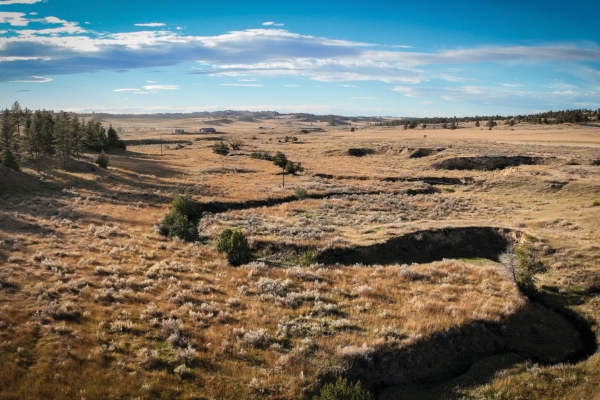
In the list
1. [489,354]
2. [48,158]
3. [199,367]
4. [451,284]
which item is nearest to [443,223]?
[451,284]

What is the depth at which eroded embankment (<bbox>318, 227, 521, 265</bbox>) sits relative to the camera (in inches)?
1097

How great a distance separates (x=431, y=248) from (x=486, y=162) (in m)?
48.8

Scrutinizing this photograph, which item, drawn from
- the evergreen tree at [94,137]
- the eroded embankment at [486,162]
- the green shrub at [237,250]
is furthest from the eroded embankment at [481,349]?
the evergreen tree at [94,137]

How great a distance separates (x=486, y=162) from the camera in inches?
2756

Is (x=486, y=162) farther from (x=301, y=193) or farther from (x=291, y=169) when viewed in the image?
(x=301, y=193)

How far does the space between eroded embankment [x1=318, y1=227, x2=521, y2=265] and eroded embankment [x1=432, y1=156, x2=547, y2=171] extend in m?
42.6

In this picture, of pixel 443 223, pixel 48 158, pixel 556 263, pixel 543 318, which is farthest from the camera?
pixel 48 158

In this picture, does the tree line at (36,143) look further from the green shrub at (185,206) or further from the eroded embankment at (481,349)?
the eroded embankment at (481,349)

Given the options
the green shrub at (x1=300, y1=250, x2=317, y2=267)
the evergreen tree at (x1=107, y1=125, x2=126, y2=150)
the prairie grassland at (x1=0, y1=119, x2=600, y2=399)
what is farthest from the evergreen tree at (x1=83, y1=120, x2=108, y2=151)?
the green shrub at (x1=300, y1=250, x2=317, y2=267)

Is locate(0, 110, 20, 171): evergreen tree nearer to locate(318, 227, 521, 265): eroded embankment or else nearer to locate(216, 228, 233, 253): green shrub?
locate(216, 228, 233, 253): green shrub

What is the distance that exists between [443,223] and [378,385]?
2216cm

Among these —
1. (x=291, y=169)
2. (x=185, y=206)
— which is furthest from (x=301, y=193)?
(x=291, y=169)

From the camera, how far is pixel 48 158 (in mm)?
66250

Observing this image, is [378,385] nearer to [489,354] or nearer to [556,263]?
[489,354]
